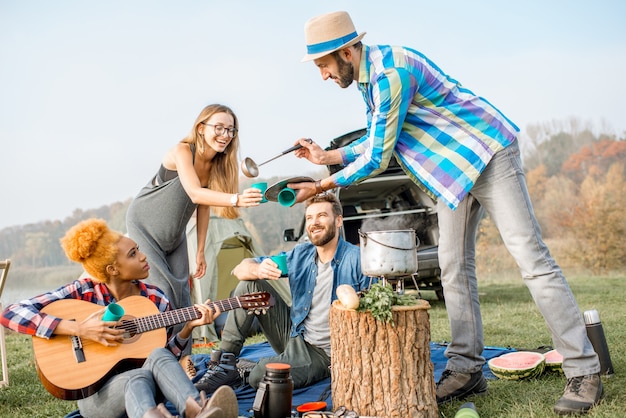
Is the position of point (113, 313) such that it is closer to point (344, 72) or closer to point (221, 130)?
point (221, 130)

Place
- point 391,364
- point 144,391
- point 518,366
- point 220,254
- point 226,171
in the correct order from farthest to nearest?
1. point 220,254
2. point 226,171
3. point 518,366
4. point 391,364
5. point 144,391

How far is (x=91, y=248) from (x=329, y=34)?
176cm

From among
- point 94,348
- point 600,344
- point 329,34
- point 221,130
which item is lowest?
point 600,344

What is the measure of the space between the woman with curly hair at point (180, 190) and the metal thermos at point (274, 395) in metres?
1.25

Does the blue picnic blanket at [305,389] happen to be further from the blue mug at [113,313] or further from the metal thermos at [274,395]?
the blue mug at [113,313]

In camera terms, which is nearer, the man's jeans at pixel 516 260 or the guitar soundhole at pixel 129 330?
the man's jeans at pixel 516 260

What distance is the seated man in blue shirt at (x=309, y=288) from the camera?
3.96 m

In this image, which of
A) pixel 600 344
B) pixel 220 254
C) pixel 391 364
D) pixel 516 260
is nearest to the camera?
pixel 391 364

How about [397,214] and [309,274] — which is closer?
[309,274]

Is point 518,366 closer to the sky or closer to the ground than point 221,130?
closer to the ground

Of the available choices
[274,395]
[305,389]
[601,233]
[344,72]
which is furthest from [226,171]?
[601,233]

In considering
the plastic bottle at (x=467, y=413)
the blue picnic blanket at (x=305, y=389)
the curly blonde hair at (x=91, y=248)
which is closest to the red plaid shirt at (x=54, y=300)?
the curly blonde hair at (x=91, y=248)

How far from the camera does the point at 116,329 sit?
3273 mm

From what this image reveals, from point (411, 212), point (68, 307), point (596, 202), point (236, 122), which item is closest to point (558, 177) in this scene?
point (596, 202)
